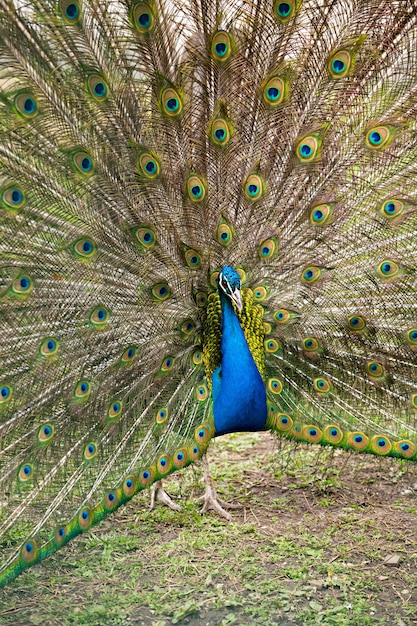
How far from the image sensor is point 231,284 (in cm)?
297

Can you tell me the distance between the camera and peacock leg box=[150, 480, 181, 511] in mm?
3803

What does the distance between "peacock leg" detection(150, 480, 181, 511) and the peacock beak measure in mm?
1347

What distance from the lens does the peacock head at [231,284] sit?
2.95 meters

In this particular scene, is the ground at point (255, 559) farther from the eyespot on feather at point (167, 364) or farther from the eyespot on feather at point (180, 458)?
the eyespot on feather at point (167, 364)

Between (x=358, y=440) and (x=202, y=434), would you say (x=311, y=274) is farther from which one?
(x=202, y=434)

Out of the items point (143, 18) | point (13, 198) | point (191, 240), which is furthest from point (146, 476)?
point (143, 18)

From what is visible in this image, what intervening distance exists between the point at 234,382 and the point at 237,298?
0.49 metres

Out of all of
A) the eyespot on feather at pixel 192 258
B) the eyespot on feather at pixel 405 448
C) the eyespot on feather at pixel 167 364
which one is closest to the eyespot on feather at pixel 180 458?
the eyespot on feather at pixel 167 364

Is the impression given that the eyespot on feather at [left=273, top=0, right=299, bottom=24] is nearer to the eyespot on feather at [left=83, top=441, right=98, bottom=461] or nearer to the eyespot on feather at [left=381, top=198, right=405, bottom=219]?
the eyespot on feather at [left=381, top=198, right=405, bottom=219]

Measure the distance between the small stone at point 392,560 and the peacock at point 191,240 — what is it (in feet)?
1.65

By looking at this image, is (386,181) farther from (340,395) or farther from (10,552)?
(10,552)

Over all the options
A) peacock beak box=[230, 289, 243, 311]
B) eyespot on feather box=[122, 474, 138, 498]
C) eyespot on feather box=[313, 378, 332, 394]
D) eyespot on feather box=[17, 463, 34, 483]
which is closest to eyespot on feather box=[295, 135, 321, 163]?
peacock beak box=[230, 289, 243, 311]

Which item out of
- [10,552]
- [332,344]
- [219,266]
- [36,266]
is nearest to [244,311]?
[219,266]

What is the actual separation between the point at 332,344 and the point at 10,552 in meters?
1.76
